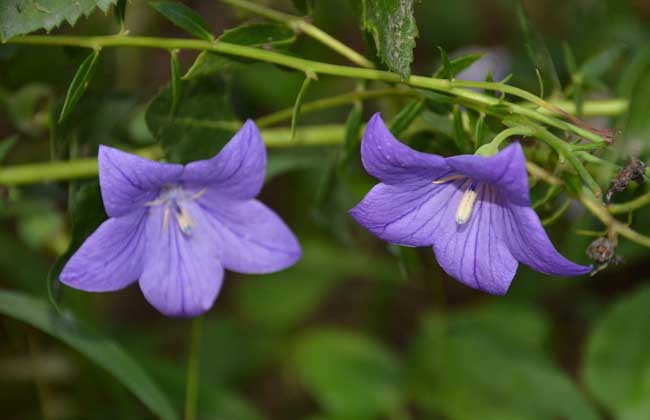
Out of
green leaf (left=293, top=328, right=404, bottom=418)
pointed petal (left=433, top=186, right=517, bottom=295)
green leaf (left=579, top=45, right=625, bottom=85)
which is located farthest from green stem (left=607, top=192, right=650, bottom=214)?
green leaf (left=293, top=328, right=404, bottom=418)

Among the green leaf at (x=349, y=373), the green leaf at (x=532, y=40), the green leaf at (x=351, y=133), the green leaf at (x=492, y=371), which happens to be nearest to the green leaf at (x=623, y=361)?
the green leaf at (x=492, y=371)

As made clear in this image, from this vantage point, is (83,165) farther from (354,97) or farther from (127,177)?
(354,97)

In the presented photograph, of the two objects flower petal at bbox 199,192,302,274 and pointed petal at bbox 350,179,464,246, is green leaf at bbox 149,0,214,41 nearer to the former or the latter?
flower petal at bbox 199,192,302,274

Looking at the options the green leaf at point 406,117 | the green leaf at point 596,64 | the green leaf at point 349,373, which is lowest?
the green leaf at point 349,373

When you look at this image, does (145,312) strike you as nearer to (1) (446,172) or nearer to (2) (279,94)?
(2) (279,94)

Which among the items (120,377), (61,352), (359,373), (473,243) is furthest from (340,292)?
(473,243)

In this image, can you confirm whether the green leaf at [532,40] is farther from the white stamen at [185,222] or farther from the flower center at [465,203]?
the white stamen at [185,222]
